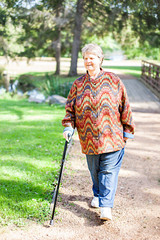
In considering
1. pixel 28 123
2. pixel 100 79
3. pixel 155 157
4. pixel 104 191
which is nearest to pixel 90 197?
pixel 104 191

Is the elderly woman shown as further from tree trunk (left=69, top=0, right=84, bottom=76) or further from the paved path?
tree trunk (left=69, top=0, right=84, bottom=76)

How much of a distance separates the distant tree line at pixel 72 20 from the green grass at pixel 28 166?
23.6 ft

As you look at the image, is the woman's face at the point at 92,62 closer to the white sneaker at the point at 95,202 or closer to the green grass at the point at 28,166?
the white sneaker at the point at 95,202

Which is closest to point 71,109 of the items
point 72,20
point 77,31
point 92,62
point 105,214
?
point 92,62

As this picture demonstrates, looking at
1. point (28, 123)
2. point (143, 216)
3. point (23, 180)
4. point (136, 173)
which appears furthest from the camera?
point (28, 123)

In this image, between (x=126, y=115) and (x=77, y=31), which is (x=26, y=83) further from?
(x=126, y=115)

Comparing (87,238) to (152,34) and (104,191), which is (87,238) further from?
(152,34)

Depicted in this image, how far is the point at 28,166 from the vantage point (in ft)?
14.3

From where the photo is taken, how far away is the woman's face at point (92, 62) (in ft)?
9.02

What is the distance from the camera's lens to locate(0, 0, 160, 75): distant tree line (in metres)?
13.3

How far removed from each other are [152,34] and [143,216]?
51.3 feet

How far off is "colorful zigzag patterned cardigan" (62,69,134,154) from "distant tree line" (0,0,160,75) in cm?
940

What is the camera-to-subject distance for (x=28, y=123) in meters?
7.38

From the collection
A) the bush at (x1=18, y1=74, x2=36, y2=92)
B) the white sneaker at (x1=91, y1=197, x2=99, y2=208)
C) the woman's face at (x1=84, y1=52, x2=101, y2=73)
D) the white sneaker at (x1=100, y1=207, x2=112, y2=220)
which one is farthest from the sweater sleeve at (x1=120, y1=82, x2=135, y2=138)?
the bush at (x1=18, y1=74, x2=36, y2=92)
